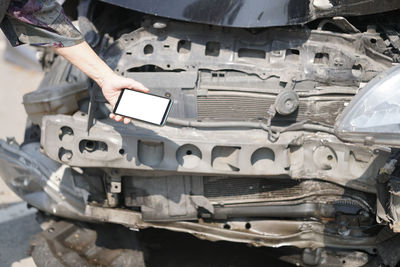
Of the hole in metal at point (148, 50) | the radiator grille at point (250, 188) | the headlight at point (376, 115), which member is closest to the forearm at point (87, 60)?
the hole in metal at point (148, 50)

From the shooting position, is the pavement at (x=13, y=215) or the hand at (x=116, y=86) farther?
the pavement at (x=13, y=215)

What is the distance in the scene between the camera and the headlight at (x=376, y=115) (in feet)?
7.91

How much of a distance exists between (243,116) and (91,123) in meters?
0.90

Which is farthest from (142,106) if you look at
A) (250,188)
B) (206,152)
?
(250,188)

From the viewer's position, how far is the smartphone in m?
2.73

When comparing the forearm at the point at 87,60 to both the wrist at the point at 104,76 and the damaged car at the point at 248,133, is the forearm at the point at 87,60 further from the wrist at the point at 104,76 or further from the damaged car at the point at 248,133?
the damaged car at the point at 248,133

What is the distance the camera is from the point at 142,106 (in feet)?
8.96

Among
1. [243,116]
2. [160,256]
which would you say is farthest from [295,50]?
[160,256]

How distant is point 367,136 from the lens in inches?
96.3

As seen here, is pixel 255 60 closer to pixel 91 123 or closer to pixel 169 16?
pixel 169 16

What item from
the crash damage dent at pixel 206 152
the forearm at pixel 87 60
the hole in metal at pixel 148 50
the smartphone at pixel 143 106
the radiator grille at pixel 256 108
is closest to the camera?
the smartphone at pixel 143 106

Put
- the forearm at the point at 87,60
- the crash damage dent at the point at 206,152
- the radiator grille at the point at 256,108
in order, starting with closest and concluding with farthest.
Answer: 1. the forearm at the point at 87,60
2. the crash damage dent at the point at 206,152
3. the radiator grille at the point at 256,108

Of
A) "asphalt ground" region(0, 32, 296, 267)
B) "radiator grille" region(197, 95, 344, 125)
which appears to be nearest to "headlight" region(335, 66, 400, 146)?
"radiator grille" region(197, 95, 344, 125)

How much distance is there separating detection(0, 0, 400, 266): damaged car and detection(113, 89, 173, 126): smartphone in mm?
419
